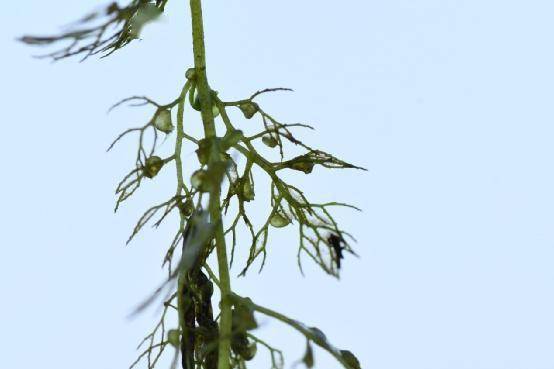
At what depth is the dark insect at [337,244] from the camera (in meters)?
1.09

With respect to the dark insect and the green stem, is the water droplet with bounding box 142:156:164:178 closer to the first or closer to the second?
the green stem

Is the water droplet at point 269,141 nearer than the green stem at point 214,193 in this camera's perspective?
No

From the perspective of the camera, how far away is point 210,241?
3.66ft

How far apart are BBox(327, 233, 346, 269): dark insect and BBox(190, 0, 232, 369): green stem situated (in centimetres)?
10

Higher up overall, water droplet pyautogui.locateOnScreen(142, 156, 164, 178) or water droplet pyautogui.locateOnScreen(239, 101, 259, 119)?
water droplet pyautogui.locateOnScreen(239, 101, 259, 119)

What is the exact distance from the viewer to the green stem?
3.41 feet

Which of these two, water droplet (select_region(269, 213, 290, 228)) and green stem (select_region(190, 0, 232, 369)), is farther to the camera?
water droplet (select_region(269, 213, 290, 228))

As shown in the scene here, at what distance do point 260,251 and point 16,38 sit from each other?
1.07 feet

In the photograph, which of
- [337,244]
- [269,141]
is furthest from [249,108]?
[337,244]

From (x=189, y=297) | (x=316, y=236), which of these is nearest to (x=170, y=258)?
(x=189, y=297)

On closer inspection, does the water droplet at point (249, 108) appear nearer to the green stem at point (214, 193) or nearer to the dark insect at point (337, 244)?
the green stem at point (214, 193)

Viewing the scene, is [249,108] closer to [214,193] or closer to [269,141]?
[269,141]

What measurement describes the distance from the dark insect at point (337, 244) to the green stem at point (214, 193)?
10 centimetres

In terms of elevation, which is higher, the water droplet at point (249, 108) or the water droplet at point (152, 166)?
the water droplet at point (249, 108)
